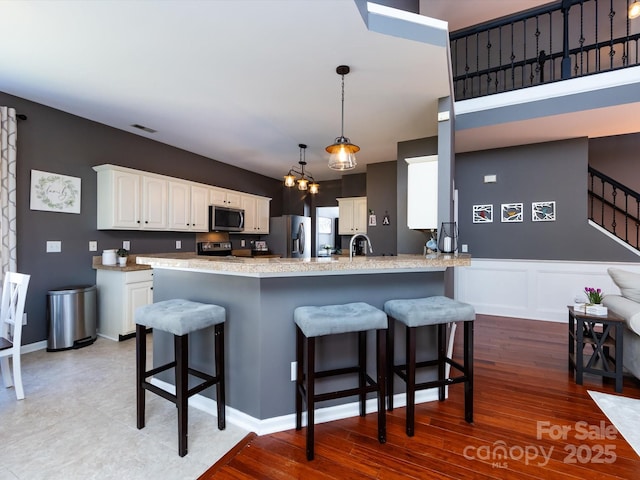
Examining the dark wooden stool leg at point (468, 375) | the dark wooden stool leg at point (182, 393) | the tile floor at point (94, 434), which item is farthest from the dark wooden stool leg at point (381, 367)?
the dark wooden stool leg at point (182, 393)

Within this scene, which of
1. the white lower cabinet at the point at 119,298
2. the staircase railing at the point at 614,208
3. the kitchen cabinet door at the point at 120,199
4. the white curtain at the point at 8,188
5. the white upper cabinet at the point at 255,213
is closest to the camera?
the white curtain at the point at 8,188

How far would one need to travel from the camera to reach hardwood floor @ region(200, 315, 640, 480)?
1540 millimetres

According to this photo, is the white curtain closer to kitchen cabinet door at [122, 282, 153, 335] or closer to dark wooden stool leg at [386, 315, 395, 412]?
kitchen cabinet door at [122, 282, 153, 335]

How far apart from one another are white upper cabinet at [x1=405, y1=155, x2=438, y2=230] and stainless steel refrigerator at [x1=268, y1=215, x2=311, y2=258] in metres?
3.73

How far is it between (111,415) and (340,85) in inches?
124

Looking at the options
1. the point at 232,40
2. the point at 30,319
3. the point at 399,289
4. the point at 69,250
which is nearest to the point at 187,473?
the point at 399,289

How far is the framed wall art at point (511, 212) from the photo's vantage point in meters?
4.46

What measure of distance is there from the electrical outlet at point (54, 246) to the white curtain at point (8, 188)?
1.14 feet

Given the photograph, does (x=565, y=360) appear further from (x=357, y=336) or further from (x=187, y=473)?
(x=187, y=473)

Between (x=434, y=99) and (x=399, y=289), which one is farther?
(x=434, y=99)

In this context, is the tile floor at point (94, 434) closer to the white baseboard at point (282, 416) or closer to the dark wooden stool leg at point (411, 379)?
the white baseboard at point (282, 416)

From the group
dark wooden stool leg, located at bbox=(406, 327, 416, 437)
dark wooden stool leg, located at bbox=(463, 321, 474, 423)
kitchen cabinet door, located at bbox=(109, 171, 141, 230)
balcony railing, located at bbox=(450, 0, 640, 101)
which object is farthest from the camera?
balcony railing, located at bbox=(450, 0, 640, 101)

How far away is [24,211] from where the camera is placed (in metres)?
3.14

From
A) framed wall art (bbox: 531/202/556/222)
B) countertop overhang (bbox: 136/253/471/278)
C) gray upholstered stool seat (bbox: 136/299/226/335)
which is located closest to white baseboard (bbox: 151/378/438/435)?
gray upholstered stool seat (bbox: 136/299/226/335)
